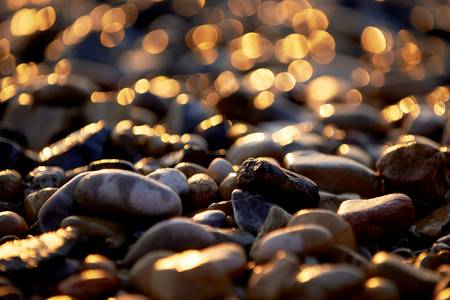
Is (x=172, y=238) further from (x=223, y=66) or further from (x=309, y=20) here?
(x=309, y=20)

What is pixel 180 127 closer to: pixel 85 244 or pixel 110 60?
pixel 85 244

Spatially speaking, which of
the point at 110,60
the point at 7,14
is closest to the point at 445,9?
the point at 110,60

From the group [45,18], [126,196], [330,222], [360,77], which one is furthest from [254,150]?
[45,18]

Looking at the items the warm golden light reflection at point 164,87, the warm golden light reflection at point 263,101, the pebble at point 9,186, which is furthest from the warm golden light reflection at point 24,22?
the pebble at point 9,186

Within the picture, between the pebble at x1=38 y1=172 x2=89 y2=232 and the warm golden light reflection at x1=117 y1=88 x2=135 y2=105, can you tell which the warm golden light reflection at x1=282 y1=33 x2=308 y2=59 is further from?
the pebble at x1=38 y1=172 x2=89 y2=232

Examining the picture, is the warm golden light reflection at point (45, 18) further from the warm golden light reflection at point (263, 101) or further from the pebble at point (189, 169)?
the pebble at point (189, 169)
